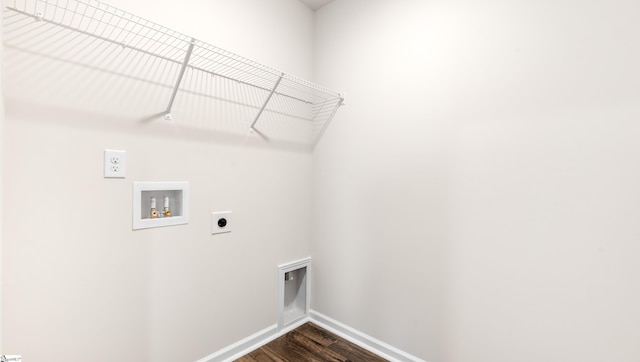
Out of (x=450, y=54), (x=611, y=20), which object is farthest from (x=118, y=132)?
(x=611, y=20)

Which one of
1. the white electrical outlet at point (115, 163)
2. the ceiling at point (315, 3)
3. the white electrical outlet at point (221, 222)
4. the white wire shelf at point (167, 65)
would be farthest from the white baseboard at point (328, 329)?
the ceiling at point (315, 3)

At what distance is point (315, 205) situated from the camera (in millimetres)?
2143

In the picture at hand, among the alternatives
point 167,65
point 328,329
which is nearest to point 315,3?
point 167,65

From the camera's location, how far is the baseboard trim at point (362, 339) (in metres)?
1.67

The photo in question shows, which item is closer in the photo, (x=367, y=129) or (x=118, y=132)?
(x=118, y=132)

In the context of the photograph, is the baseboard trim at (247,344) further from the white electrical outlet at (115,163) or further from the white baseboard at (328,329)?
the white electrical outlet at (115,163)

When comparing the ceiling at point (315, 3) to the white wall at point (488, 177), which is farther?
the ceiling at point (315, 3)

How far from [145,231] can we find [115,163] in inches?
13.3

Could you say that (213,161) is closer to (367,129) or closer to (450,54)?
(367,129)

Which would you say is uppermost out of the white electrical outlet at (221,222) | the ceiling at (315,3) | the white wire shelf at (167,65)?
the ceiling at (315,3)

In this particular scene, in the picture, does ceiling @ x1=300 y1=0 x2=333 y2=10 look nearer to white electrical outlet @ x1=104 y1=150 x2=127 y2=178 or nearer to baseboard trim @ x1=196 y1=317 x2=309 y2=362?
white electrical outlet @ x1=104 y1=150 x2=127 y2=178

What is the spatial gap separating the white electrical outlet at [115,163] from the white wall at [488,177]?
47.8 inches

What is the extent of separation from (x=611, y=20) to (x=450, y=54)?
58cm

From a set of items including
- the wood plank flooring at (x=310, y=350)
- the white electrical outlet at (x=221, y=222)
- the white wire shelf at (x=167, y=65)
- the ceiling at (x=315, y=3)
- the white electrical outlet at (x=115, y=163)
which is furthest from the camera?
the ceiling at (x=315, y=3)
